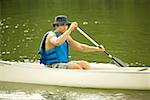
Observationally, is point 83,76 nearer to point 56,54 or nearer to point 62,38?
point 56,54

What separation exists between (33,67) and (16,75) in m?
0.45

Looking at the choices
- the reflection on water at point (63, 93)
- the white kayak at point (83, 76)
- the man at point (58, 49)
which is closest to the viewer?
the reflection on water at point (63, 93)

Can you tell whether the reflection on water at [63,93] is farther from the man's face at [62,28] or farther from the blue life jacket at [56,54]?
the man's face at [62,28]

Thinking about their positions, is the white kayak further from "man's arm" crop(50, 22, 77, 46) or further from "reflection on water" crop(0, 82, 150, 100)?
"man's arm" crop(50, 22, 77, 46)

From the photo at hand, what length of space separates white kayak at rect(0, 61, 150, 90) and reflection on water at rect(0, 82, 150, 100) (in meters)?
0.11

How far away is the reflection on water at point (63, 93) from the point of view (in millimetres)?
9391

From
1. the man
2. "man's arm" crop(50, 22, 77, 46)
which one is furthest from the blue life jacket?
"man's arm" crop(50, 22, 77, 46)

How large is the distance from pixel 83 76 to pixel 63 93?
0.52m

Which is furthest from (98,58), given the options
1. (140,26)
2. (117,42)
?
(140,26)

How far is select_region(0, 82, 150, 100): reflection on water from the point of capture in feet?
30.8

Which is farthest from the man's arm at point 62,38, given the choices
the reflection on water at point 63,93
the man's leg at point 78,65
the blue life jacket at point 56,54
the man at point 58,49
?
the reflection on water at point 63,93

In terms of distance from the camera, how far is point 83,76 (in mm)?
9914

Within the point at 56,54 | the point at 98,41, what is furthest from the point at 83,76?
the point at 98,41

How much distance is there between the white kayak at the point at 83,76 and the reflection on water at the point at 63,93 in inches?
4.3
